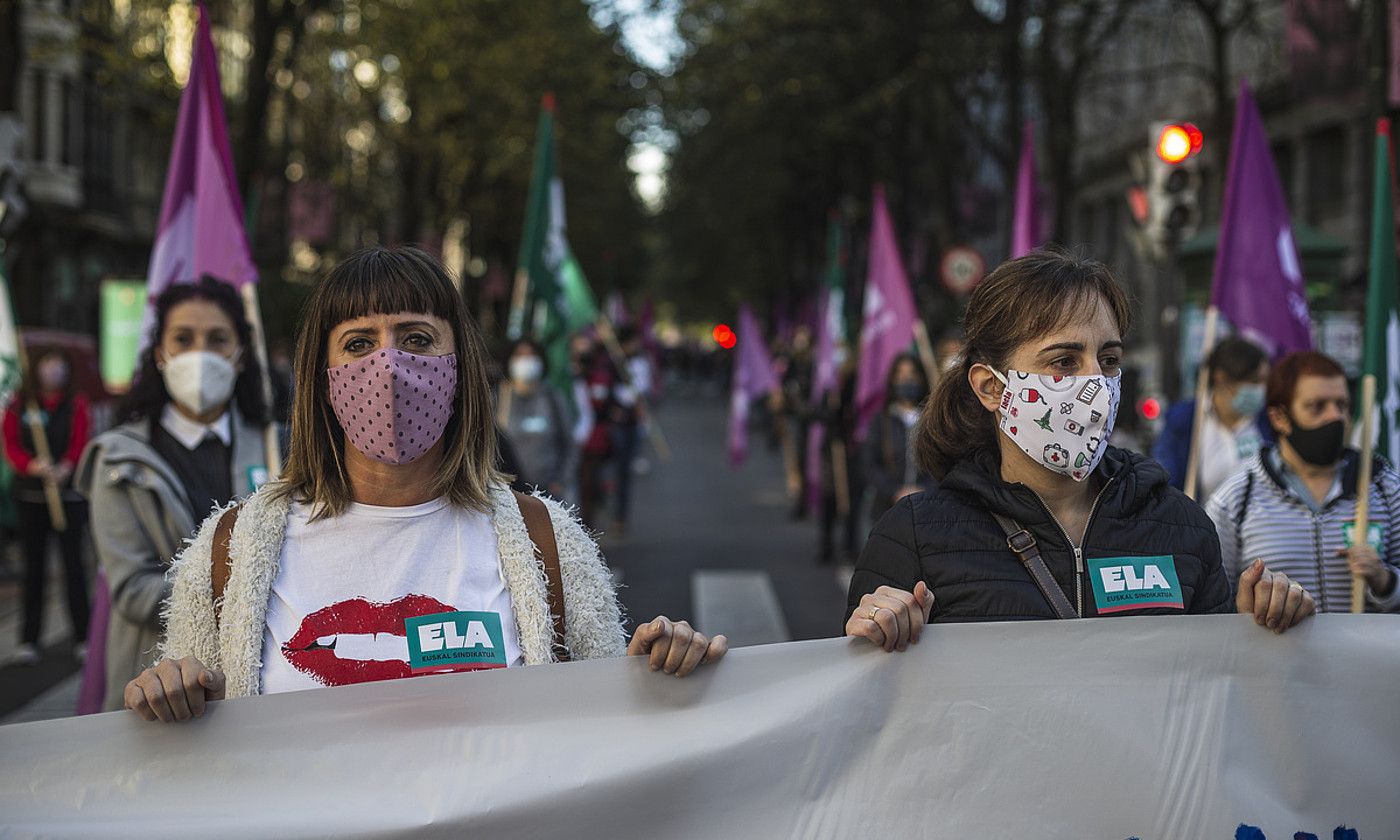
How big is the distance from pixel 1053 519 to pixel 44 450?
8.41 metres

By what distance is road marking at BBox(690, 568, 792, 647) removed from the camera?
10147 millimetres

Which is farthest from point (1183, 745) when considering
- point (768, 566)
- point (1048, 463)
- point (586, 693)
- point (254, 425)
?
point (768, 566)

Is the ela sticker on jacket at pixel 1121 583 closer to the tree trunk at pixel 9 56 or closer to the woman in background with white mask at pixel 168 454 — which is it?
the woman in background with white mask at pixel 168 454

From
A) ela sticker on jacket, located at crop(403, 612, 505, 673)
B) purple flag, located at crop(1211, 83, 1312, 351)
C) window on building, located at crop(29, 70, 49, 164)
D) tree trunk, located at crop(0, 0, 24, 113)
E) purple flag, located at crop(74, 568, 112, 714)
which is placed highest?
window on building, located at crop(29, 70, 49, 164)

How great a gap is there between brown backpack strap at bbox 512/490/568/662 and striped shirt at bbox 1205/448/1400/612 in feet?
7.86

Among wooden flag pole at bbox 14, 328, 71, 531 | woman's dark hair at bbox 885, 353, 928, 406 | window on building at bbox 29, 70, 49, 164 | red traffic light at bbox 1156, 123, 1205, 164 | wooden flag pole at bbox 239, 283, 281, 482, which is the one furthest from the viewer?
window on building at bbox 29, 70, 49, 164

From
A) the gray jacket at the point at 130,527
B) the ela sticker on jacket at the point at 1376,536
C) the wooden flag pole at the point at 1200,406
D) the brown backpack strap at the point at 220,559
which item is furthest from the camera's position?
the wooden flag pole at the point at 1200,406

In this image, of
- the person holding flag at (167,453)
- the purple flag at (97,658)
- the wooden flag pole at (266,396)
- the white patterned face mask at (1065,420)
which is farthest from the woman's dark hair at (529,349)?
the white patterned face mask at (1065,420)

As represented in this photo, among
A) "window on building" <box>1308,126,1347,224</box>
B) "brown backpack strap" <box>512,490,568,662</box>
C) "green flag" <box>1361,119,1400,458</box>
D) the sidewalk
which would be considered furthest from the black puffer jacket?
"window on building" <box>1308,126,1347,224</box>

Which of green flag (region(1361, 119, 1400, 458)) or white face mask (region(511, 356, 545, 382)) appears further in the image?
white face mask (region(511, 356, 545, 382))

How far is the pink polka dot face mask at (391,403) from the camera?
291cm

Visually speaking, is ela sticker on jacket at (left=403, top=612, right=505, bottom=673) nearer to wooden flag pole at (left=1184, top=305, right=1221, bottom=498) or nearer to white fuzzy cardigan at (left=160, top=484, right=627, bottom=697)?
white fuzzy cardigan at (left=160, top=484, right=627, bottom=697)

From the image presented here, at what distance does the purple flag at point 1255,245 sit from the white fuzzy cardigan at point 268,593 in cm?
464

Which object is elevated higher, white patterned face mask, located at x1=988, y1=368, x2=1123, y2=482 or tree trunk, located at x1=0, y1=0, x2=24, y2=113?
tree trunk, located at x1=0, y1=0, x2=24, y2=113
